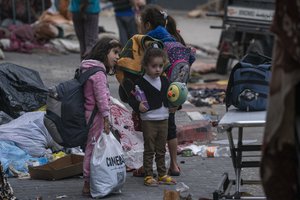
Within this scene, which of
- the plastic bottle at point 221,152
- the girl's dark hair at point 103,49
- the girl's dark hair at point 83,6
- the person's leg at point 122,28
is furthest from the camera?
the person's leg at point 122,28

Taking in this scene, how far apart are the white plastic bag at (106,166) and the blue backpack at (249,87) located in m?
1.04

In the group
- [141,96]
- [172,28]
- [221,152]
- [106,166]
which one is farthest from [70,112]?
[221,152]

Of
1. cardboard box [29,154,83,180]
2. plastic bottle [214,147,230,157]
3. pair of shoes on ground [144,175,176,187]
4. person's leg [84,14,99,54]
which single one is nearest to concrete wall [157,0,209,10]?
person's leg [84,14,99,54]

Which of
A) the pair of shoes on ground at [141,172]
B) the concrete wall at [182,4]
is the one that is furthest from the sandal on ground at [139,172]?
the concrete wall at [182,4]

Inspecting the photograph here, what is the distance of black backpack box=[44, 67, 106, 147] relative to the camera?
674 centimetres

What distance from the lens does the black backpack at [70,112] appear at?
6738 millimetres

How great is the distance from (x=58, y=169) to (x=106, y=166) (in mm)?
913

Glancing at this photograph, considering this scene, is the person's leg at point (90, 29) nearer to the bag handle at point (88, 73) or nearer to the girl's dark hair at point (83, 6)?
the girl's dark hair at point (83, 6)

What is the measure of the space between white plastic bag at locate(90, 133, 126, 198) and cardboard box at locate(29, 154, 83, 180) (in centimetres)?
72

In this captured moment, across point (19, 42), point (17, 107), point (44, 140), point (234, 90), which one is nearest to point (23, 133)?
point (44, 140)

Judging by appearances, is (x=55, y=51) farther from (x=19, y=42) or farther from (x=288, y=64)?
(x=288, y=64)

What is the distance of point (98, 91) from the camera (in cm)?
668

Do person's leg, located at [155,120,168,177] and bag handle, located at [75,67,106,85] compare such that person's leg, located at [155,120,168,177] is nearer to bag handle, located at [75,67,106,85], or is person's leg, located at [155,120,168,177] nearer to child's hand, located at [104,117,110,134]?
child's hand, located at [104,117,110,134]

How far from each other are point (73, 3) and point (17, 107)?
11.6ft
